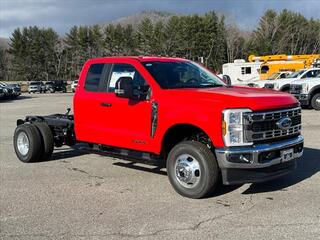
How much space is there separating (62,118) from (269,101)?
14.5ft

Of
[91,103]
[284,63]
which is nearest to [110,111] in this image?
[91,103]

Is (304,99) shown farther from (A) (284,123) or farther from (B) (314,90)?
(A) (284,123)

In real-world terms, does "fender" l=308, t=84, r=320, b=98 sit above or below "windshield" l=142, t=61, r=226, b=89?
below

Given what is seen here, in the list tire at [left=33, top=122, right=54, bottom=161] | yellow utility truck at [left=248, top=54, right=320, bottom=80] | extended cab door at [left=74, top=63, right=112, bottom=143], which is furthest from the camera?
yellow utility truck at [left=248, top=54, right=320, bottom=80]

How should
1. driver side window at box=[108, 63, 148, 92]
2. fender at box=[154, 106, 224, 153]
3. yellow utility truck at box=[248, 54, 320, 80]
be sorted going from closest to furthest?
fender at box=[154, 106, 224, 153] < driver side window at box=[108, 63, 148, 92] < yellow utility truck at box=[248, 54, 320, 80]

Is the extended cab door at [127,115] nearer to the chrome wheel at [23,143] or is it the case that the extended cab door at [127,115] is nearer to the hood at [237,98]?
the hood at [237,98]

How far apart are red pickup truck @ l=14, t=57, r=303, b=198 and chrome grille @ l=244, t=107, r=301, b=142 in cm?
1

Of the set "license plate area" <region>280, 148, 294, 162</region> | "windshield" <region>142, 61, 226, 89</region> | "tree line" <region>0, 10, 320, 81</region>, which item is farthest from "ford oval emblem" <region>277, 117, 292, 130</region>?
"tree line" <region>0, 10, 320, 81</region>

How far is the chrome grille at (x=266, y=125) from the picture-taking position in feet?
18.3

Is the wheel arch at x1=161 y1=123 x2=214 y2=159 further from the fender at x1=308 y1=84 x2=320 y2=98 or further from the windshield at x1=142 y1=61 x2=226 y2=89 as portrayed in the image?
the fender at x1=308 y1=84 x2=320 y2=98

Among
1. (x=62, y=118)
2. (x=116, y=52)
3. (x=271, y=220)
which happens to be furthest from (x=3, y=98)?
(x=116, y=52)

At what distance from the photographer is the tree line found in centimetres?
8388

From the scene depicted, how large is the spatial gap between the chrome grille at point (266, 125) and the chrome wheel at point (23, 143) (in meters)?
4.84

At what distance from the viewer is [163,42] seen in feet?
287
